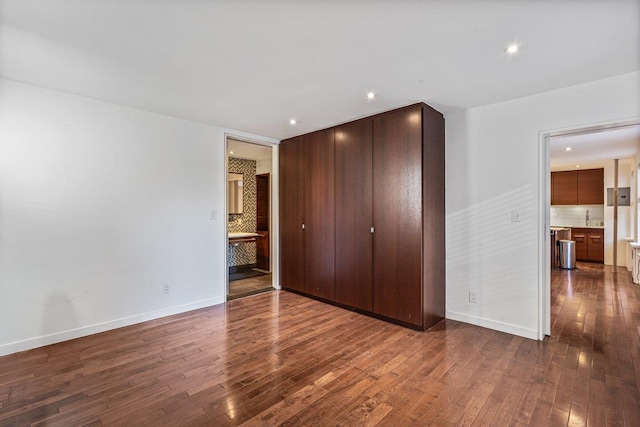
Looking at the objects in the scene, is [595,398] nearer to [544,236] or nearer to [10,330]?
[544,236]

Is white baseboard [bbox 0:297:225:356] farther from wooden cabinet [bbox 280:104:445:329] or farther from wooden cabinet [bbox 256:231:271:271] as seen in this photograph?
wooden cabinet [bbox 256:231:271:271]

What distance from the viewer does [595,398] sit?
2.07 m

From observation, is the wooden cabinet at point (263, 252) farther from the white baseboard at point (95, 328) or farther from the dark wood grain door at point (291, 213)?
the white baseboard at point (95, 328)

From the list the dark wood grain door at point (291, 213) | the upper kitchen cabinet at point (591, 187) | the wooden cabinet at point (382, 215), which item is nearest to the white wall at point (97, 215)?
A: the dark wood grain door at point (291, 213)

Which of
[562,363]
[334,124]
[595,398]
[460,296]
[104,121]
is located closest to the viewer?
[595,398]

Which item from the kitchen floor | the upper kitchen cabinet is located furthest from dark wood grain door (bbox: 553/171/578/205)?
the kitchen floor

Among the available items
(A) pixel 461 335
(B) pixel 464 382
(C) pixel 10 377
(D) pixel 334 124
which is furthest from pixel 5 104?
(A) pixel 461 335

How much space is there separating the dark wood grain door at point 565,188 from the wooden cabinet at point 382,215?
6.78 metres

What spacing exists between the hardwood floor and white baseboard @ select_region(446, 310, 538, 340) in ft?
0.30

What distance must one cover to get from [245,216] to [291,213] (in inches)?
88.5

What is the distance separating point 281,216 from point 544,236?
3.62 m

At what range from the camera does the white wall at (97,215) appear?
2795mm

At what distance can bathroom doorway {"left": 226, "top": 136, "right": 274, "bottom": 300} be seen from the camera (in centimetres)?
637

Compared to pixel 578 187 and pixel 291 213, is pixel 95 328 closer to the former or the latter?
pixel 291 213
